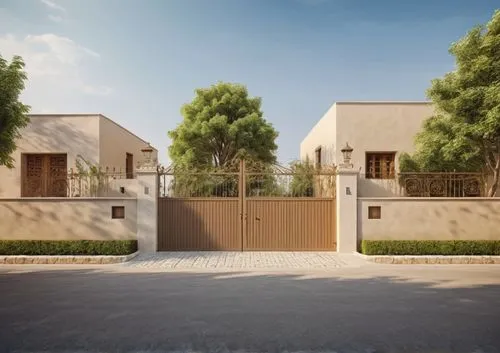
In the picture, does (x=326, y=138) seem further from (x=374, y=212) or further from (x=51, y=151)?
(x=51, y=151)

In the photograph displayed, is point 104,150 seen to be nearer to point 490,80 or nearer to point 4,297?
point 4,297

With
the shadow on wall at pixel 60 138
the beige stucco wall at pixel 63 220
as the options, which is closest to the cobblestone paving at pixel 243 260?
the beige stucco wall at pixel 63 220

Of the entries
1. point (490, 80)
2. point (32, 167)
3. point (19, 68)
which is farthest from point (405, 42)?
point (32, 167)

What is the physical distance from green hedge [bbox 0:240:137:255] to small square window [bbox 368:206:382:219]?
7747 mm

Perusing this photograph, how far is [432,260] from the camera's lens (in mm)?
10578

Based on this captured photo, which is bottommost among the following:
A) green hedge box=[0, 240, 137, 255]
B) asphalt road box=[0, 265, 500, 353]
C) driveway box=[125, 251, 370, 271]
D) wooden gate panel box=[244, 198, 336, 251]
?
driveway box=[125, 251, 370, 271]

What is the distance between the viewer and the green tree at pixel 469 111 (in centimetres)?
1198

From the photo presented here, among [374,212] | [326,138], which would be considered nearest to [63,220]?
[374,212]

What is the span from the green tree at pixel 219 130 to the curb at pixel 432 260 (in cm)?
1309

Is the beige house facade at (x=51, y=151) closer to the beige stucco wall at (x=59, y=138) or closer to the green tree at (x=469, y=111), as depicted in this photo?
the beige stucco wall at (x=59, y=138)

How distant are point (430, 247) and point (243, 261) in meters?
5.67

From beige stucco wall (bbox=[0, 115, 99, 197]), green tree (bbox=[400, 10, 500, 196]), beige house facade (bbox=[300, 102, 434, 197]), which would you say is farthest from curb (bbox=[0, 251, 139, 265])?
green tree (bbox=[400, 10, 500, 196])

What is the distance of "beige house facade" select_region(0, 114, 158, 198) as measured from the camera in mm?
15289

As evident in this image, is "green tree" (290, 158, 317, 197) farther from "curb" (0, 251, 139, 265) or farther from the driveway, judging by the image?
"curb" (0, 251, 139, 265)
